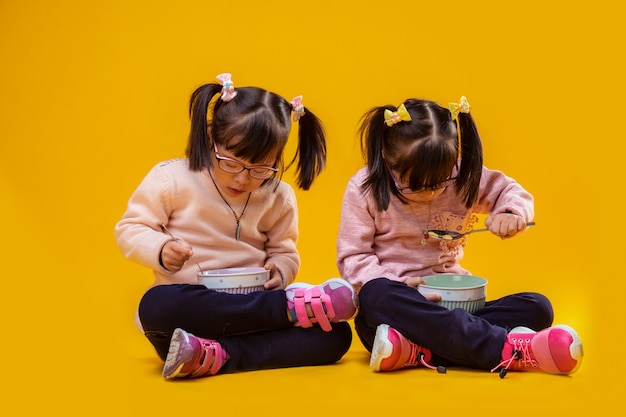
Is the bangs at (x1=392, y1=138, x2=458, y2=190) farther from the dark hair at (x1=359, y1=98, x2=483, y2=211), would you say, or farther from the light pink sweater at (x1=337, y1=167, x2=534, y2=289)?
the light pink sweater at (x1=337, y1=167, x2=534, y2=289)

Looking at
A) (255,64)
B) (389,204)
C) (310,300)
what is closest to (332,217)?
(255,64)

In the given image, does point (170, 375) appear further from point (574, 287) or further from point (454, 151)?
point (574, 287)

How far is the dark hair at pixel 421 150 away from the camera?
165 cm

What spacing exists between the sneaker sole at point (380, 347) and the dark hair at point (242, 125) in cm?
38

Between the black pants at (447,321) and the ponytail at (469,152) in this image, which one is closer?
the black pants at (447,321)

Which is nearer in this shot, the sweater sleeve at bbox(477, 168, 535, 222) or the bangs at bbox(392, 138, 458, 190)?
the bangs at bbox(392, 138, 458, 190)

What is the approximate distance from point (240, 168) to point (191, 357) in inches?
14.6

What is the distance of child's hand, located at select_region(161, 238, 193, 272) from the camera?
5.33 ft

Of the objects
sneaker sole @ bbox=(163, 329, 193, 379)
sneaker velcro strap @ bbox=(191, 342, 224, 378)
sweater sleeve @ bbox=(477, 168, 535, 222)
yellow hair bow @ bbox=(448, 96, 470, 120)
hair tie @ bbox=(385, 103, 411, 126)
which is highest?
yellow hair bow @ bbox=(448, 96, 470, 120)

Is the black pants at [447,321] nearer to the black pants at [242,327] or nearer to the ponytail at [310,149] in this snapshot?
the black pants at [242,327]

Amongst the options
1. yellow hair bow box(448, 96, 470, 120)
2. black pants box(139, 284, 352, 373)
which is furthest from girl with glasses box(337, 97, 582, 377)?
black pants box(139, 284, 352, 373)

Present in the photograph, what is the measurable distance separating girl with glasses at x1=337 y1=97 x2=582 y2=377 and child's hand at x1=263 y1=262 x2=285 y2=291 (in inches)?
4.8

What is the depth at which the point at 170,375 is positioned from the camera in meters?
1.50

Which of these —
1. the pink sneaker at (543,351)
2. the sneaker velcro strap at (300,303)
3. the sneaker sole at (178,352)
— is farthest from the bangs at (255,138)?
the pink sneaker at (543,351)
